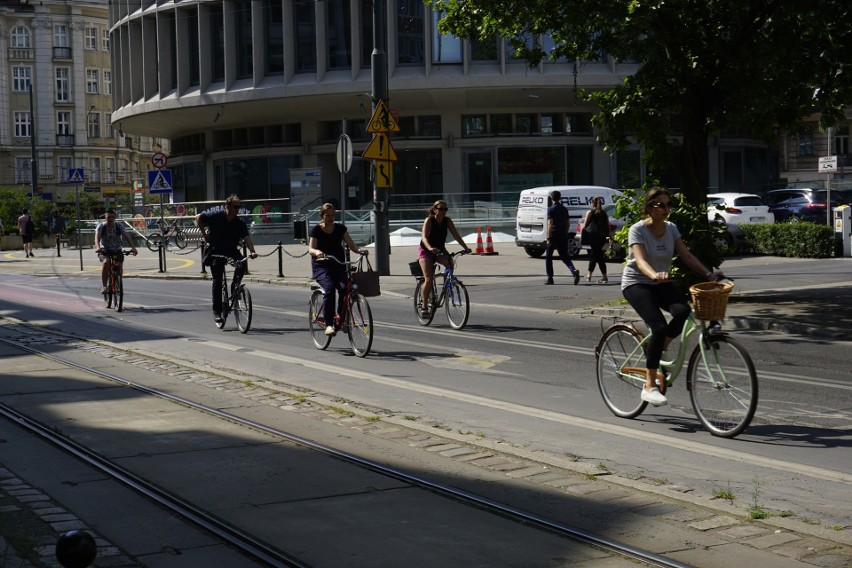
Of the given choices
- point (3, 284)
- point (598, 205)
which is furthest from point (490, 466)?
point (3, 284)

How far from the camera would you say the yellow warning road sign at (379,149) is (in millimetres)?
23892

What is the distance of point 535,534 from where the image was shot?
575cm

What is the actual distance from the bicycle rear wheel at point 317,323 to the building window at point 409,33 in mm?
36564

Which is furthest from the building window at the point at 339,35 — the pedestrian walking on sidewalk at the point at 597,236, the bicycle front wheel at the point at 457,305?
the bicycle front wheel at the point at 457,305

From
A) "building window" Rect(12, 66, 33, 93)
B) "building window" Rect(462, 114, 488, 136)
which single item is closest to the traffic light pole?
"building window" Rect(462, 114, 488, 136)

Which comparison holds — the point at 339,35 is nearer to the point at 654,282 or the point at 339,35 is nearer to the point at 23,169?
the point at 654,282

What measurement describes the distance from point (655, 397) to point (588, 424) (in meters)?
0.56

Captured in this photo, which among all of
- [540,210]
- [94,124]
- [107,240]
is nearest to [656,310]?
[107,240]

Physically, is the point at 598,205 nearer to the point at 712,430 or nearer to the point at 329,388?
the point at 329,388

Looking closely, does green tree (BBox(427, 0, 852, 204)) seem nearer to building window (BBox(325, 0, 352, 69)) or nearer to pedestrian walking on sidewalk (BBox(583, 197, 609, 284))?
pedestrian walking on sidewalk (BBox(583, 197, 609, 284))

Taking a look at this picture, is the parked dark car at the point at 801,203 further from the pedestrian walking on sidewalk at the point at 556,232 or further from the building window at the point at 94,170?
the building window at the point at 94,170

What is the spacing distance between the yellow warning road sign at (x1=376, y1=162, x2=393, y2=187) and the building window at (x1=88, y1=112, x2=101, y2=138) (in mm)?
78264

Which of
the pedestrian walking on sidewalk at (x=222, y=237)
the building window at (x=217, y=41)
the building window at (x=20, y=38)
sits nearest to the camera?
the pedestrian walking on sidewalk at (x=222, y=237)

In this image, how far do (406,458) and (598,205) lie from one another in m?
17.1
